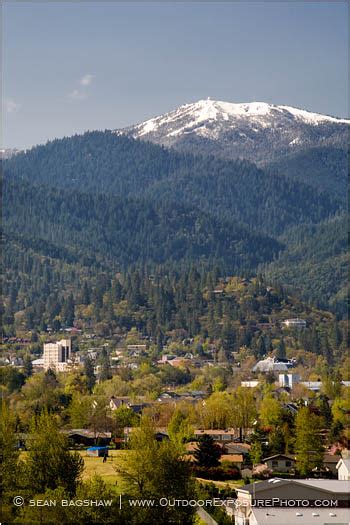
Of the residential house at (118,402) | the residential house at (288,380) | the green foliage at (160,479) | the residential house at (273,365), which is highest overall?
the green foliage at (160,479)

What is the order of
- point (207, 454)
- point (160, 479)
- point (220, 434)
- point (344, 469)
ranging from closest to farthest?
point (160, 479) < point (344, 469) < point (207, 454) < point (220, 434)

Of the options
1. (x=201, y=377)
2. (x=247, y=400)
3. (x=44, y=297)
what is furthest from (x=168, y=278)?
(x=247, y=400)

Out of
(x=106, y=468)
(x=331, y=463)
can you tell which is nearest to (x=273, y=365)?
(x=331, y=463)

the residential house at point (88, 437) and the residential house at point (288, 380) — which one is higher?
the residential house at point (88, 437)

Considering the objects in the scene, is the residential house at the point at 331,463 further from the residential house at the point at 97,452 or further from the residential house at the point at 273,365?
the residential house at the point at 273,365

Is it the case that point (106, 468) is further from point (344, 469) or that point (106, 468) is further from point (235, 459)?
point (344, 469)

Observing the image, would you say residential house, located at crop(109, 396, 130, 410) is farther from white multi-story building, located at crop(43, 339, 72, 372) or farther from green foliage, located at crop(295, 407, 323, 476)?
white multi-story building, located at crop(43, 339, 72, 372)

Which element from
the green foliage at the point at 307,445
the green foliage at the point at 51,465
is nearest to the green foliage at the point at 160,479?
the green foliage at the point at 51,465

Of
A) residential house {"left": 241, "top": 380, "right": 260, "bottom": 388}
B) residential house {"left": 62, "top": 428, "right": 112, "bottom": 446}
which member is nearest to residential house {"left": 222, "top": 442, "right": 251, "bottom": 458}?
residential house {"left": 62, "top": 428, "right": 112, "bottom": 446}

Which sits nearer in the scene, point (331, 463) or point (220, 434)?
point (331, 463)
